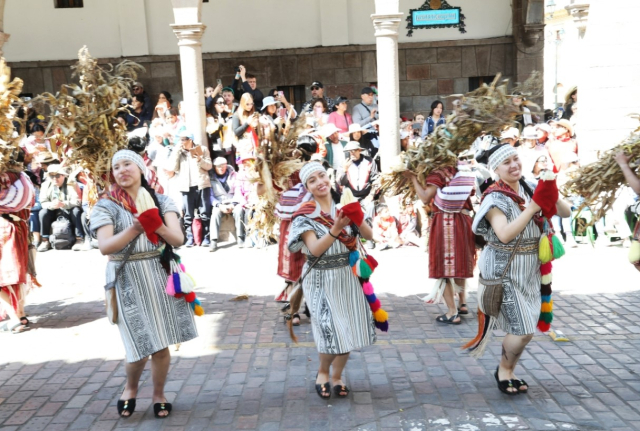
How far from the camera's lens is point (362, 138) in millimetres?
13977

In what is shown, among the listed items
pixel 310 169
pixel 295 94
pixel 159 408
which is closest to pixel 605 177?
pixel 310 169

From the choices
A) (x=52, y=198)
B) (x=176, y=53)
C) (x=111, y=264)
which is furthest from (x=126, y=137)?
(x=176, y=53)

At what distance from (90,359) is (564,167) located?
8.50 m

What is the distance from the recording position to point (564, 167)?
12281 millimetres

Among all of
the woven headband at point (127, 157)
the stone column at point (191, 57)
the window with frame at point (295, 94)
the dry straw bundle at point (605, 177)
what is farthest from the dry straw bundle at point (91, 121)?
the window with frame at point (295, 94)

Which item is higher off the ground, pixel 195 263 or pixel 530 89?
pixel 530 89

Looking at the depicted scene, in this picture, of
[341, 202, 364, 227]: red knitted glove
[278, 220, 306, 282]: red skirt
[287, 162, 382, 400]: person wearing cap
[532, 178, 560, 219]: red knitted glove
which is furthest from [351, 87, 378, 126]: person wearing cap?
[532, 178, 560, 219]: red knitted glove

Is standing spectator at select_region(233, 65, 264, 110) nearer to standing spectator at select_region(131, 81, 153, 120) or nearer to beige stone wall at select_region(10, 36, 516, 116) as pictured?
standing spectator at select_region(131, 81, 153, 120)

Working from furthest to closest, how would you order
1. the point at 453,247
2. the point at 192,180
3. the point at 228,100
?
the point at 228,100 → the point at 192,180 → the point at 453,247

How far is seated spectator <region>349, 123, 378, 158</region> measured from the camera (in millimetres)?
12969

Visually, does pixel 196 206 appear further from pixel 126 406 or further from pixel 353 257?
pixel 353 257

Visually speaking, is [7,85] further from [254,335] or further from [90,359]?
[254,335]

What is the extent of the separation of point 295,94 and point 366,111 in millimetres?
3863

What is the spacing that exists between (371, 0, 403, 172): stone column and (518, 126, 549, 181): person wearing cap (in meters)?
2.15
